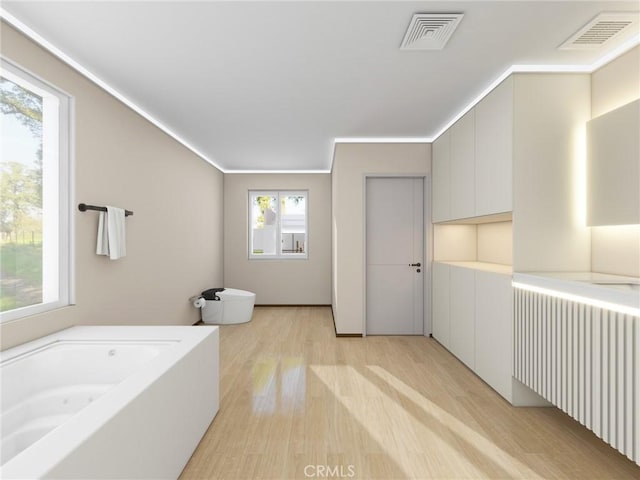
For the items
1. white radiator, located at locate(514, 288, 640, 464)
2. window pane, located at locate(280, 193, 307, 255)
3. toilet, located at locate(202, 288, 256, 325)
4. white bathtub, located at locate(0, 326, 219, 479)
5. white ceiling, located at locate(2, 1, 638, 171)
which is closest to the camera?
white bathtub, located at locate(0, 326, 219, 479)

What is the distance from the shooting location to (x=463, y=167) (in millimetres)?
3277

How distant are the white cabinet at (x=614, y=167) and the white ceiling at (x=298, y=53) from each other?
53 centimetres

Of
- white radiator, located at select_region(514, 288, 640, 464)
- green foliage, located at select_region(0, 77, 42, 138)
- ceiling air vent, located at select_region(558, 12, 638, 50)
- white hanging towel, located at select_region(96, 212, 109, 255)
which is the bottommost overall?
white radiator, located at select_region(514, 288, 640, 464)

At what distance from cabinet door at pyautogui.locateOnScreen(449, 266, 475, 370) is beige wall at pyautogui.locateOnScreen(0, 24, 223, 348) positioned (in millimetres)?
3221

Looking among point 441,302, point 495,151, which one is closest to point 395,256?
point 441,302

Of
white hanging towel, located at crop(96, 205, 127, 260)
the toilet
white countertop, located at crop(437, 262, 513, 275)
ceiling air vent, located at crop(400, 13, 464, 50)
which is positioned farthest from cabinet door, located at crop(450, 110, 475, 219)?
the toilet

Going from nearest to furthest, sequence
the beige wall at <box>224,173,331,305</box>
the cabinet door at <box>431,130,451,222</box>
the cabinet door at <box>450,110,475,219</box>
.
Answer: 1. the cabinet door at <box>450,110,475,219</box>
2. the cabinet door at <box>431,130,451,222</box>
3. the beige wall at <box>224,173,331,305</box>

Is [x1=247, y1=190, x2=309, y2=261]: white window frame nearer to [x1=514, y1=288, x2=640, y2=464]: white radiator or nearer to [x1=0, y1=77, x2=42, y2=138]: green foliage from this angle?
[x1=0, y1=77, x2=42, y2=138]: green foliage

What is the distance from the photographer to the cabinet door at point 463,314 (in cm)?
312

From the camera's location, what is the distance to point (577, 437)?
2.11m

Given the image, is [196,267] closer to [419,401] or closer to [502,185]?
[419,401]

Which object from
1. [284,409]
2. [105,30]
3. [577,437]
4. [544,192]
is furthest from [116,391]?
[544,192]

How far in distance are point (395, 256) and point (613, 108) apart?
255 cm

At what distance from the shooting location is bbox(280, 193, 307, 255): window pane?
20.6ft
